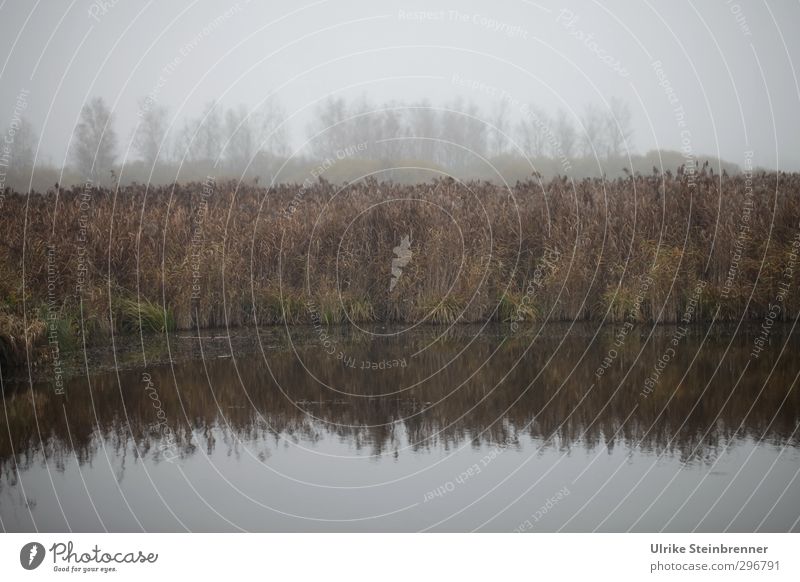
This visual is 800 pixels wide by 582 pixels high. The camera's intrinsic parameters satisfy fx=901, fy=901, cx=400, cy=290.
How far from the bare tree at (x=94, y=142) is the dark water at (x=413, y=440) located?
9.61 meters

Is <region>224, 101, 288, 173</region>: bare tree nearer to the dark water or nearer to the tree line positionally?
the tree line

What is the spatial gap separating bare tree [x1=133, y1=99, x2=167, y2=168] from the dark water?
36.6 feet

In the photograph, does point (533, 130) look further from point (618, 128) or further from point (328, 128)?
point (328, 128)

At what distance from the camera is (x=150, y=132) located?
70.1 feet

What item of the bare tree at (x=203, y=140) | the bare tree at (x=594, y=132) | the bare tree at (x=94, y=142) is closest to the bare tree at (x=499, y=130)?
the bare tree at (x=594, y=132)

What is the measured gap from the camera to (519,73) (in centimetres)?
1527

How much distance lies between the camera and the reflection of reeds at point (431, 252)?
12.1 meters

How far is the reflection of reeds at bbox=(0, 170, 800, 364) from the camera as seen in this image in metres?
12.1

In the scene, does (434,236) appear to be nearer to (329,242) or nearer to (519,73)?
(329,242)

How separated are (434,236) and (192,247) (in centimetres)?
347

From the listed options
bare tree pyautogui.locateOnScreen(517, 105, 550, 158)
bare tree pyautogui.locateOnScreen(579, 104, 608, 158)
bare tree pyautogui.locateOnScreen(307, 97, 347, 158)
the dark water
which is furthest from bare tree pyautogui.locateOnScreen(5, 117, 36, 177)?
bare tree pyautogui.locateOnScreen(579, 104, 608, 158)

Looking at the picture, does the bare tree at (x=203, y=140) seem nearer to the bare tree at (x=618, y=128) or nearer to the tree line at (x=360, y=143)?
the tree line at (x=360, y=143)

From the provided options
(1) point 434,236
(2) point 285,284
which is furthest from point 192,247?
(1) point 434,236

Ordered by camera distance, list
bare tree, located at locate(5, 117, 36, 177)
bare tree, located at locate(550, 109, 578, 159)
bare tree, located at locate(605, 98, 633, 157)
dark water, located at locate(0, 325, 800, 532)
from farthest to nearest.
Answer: bare tree, located at locate(550, 109, 578, 159)
bare tree, located at locate(605, 98, 633, 157)
bare tree, located at locate(5, 117, 36, 177)
dark water, located at locate(0, 325, 800, 532)
